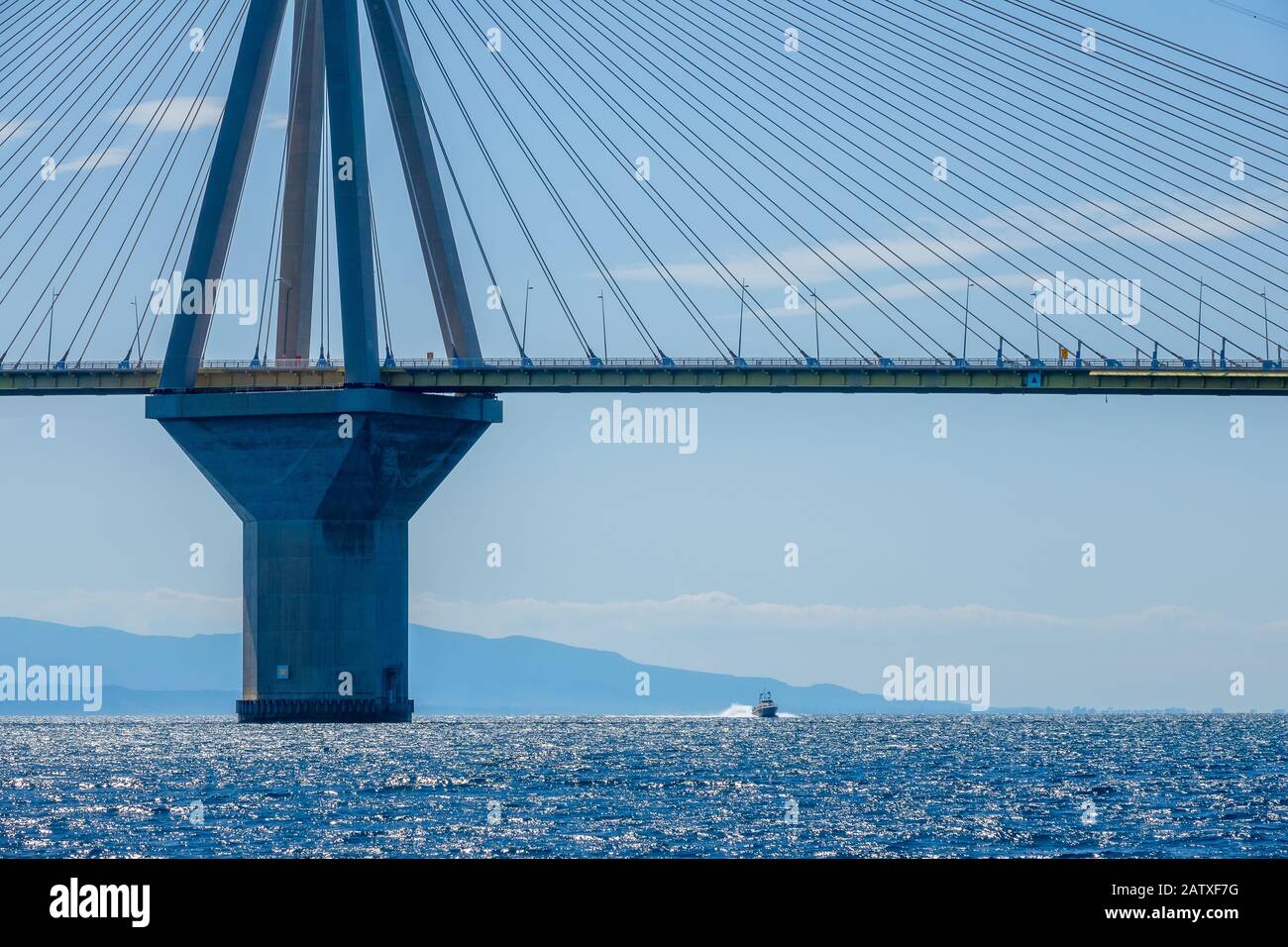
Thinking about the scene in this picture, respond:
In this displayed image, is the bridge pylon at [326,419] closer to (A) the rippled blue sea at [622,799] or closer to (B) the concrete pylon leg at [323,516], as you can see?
(B) the concrete pylon leg at [323,516]

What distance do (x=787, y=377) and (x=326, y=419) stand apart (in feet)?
71.9

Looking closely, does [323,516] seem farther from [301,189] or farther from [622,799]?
[622,799]

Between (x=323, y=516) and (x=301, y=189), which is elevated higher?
(x=301, y=189)

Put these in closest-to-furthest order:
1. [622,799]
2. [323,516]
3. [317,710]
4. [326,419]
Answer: [622,799] → [326,419] → [323,516] → [317,710]

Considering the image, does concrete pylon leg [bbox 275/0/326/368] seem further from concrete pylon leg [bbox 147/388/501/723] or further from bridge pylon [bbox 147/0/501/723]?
concrete pylon leg [bbox 147/388/501/723]

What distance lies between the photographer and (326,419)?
94.9 m

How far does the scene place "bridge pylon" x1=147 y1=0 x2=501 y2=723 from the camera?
91.1 meters

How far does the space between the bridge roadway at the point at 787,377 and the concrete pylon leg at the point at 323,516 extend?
6.80ft

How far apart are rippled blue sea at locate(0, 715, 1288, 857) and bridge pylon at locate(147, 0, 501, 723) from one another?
4194 millimetres

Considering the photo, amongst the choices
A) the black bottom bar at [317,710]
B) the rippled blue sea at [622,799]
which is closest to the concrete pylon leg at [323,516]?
the black bottom bar at [317,710]

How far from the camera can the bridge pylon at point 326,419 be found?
9112 cm

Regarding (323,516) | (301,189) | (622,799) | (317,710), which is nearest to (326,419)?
(323,516)
